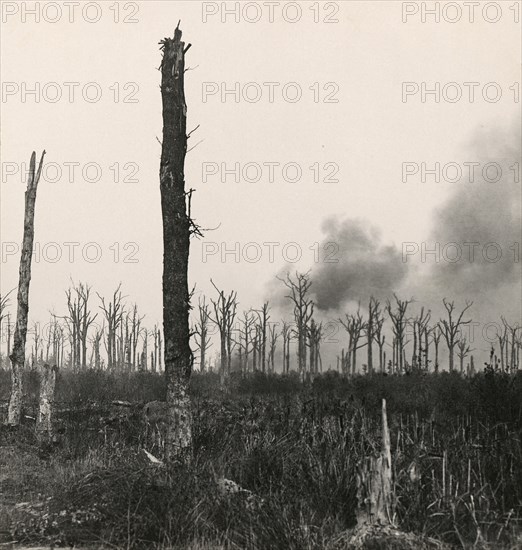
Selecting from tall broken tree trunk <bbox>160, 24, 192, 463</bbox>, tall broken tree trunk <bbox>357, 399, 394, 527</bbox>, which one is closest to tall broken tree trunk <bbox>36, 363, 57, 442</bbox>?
tall broken tree trunk <bbox>160, 24, 192, 463</bbox>

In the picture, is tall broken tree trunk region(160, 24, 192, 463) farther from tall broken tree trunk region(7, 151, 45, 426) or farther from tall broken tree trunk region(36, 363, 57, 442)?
tall broken tree trunk region(7, 151, 45, 426)

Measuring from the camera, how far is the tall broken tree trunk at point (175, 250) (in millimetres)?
7074

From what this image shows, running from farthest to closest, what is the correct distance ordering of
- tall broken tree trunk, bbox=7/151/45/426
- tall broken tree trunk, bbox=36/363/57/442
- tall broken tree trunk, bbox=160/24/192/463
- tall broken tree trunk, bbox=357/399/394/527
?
tall broken tree trunk, bbox=7/151/45/426, tall broken tree trunk, bbox=36/363/57/442, tall broken tree trunk, bbox=160/24/192/463, tall broken tree trunk, bbox=357/399/394/527

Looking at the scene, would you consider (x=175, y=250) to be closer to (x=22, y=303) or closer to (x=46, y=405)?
(x=46, y=405)

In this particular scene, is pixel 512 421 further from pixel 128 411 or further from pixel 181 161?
pixel 128 411

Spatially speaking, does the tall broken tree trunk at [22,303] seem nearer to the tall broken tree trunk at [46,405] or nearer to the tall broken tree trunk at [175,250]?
the tall broken tree trunk at [46,405]

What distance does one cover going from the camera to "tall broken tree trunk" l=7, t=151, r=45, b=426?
41.0ft

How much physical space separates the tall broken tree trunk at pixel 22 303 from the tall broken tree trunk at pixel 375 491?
954cm

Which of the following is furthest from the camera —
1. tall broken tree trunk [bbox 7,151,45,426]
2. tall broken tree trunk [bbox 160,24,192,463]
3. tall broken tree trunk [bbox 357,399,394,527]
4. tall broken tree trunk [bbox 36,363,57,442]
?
tall broken tree trunk [bbox 7,151,45,426]

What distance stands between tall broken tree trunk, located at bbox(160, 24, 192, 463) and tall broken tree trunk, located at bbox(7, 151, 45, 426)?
Answer: 258 inches

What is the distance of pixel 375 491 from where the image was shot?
448 cm

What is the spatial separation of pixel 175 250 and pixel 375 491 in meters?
3.86

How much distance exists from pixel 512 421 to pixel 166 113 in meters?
5.71

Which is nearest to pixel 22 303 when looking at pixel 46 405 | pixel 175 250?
pixel 46 405
